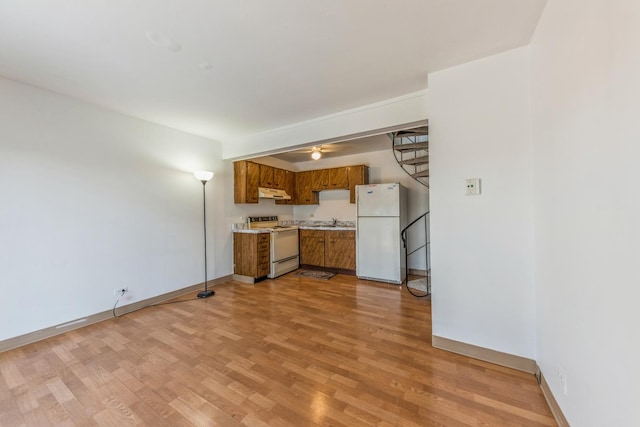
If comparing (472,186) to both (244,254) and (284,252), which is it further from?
(244,254)

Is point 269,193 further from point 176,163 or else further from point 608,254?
point 608,254

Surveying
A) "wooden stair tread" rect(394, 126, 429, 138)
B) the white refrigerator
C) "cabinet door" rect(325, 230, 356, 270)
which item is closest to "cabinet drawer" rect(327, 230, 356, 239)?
"cabinet door" rect(325, 230, 356, 270)

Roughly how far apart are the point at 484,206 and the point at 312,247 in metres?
3.61

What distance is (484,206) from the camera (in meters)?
2.02

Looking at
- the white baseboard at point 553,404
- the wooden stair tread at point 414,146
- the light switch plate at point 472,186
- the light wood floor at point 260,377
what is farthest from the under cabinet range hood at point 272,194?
the white baseboard at point 553,404

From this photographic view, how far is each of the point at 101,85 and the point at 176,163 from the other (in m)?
1.42

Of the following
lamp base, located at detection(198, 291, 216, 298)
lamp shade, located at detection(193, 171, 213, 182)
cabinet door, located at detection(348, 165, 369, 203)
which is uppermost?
cabinet door, located at detection(348, 165, 369, 203)

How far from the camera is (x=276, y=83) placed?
242cm

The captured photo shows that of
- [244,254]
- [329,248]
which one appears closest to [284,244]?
[244,254]

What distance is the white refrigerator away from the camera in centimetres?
415

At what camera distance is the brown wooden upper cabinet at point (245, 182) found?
4.50 meters

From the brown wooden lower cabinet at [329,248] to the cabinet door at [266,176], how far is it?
1.27m

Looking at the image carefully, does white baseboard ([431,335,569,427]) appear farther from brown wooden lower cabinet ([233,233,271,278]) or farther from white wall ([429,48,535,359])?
brown wooden lower cabinet ([233,233,271,278])

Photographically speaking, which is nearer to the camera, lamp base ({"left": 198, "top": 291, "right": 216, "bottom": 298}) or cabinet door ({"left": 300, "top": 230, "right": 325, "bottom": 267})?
lamp base ({"left": 198, "top": 291, "right": 216, "bottom": 298})
